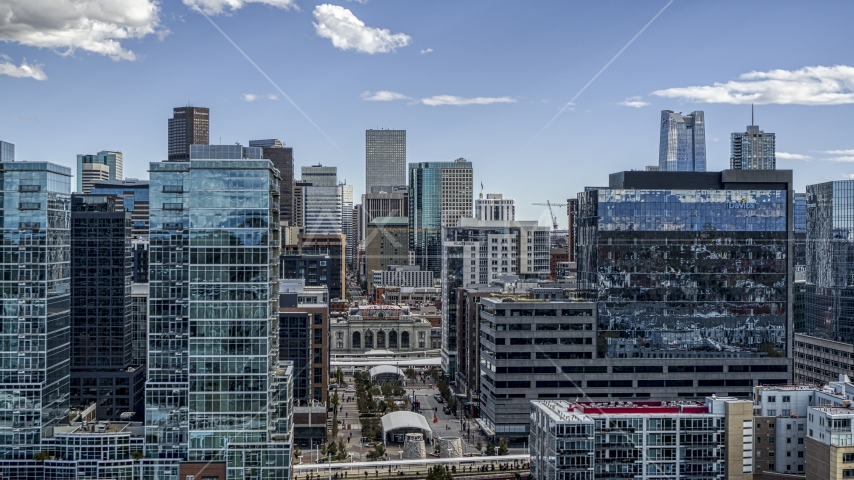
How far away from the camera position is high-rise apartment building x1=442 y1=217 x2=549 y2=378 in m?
129

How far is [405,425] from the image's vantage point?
80.5 meters

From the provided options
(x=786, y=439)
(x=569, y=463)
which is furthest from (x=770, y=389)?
(x=569, y=463)

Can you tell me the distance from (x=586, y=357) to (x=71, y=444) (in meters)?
41.5

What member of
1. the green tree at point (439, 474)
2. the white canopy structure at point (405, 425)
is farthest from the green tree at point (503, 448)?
the green tree at point (439, 474)

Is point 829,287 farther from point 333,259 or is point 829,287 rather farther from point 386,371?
point 333,259

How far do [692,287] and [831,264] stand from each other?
2615cm

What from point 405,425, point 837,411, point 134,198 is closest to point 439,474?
point 405,425

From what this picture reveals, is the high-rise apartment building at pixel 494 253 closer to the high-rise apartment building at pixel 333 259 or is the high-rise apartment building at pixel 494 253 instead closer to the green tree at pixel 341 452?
the high-rise apartment building at pixel 333 259

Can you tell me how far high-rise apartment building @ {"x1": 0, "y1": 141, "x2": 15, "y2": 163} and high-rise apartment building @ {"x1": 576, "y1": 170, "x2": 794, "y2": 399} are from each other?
45635 millimetres

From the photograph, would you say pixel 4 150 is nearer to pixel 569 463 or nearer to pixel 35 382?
pixel 35 382

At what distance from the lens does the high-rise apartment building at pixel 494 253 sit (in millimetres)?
129375

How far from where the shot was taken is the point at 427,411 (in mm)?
97562

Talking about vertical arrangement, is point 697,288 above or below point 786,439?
above

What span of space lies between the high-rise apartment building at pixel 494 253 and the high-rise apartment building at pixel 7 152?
73.0 m
